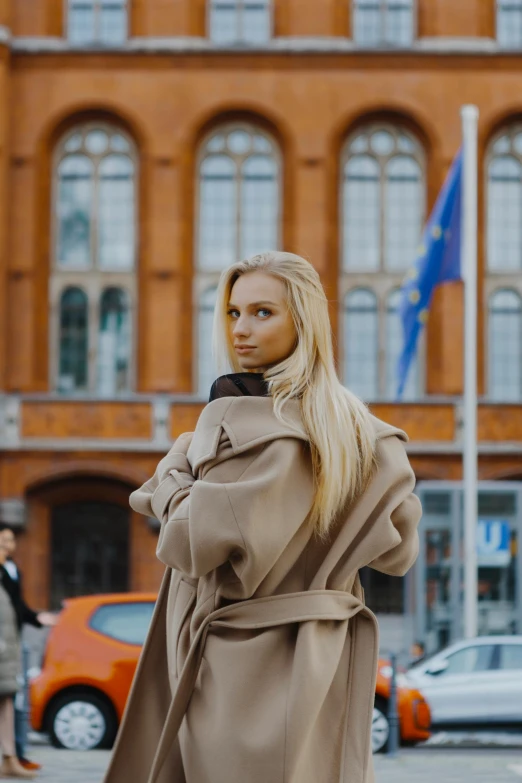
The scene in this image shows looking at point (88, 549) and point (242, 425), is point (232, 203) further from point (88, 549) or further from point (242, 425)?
point (242, 425)

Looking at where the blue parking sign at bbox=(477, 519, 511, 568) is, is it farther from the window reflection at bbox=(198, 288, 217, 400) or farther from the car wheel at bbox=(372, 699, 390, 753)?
the window reflection at bbox=(198, 288, 217, 400)

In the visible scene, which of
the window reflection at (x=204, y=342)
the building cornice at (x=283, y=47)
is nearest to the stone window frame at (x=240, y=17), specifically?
the building cornice at (x=283, y=47)

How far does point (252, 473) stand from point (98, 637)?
35.8ft

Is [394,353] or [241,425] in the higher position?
[241,425]

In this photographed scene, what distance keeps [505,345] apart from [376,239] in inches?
135

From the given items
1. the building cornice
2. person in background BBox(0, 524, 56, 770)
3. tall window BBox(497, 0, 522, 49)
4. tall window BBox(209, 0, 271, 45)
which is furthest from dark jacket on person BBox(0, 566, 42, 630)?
tall window BBox(497, 0, 522, 49)

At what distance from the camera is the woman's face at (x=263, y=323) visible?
9.82 feet

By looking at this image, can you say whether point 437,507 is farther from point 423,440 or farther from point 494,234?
point 494,234

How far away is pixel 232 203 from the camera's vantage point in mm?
32531

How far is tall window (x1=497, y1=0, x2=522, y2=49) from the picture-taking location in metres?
32.5

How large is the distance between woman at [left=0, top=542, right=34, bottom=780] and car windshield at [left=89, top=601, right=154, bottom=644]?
2919 mm

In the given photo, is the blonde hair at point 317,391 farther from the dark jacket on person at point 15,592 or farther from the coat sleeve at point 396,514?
the dark jacket on person at point 15,592

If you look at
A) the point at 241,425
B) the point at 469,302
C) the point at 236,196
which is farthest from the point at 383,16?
the point at 241,425

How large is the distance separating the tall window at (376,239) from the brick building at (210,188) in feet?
0.13
